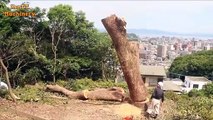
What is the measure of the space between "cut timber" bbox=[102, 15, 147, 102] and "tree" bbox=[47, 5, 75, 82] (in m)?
9.20

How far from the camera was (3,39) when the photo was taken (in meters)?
17.0

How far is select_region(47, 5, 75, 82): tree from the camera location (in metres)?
19.5

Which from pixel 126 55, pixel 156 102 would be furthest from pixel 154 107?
pixel 126 55

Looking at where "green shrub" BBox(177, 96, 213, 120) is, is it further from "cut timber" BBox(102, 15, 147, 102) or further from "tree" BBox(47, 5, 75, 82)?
"tree" BBox(47, 5, 75, 82)

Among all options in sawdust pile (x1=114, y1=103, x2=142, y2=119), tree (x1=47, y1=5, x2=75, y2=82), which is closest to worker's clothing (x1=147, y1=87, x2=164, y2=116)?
sawdust pile (x1=114, y1=103, x2=142, y2=119)

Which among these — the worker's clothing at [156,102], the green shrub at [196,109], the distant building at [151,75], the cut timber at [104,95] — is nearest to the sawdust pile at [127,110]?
the worker's clothing at [156,102]

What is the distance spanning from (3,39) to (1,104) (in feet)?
24.0

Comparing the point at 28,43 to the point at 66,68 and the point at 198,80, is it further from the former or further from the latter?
the point at 198,80

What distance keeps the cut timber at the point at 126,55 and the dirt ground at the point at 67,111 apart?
48cm

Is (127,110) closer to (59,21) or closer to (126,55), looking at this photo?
(126,55)

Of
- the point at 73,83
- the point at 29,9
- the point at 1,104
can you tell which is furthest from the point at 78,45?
the point at 1,104

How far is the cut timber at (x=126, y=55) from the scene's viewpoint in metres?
10.5

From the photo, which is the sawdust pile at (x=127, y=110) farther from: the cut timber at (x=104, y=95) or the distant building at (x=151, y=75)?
the distant building at (x=151, y=75)

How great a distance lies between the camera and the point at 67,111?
10234 mm
